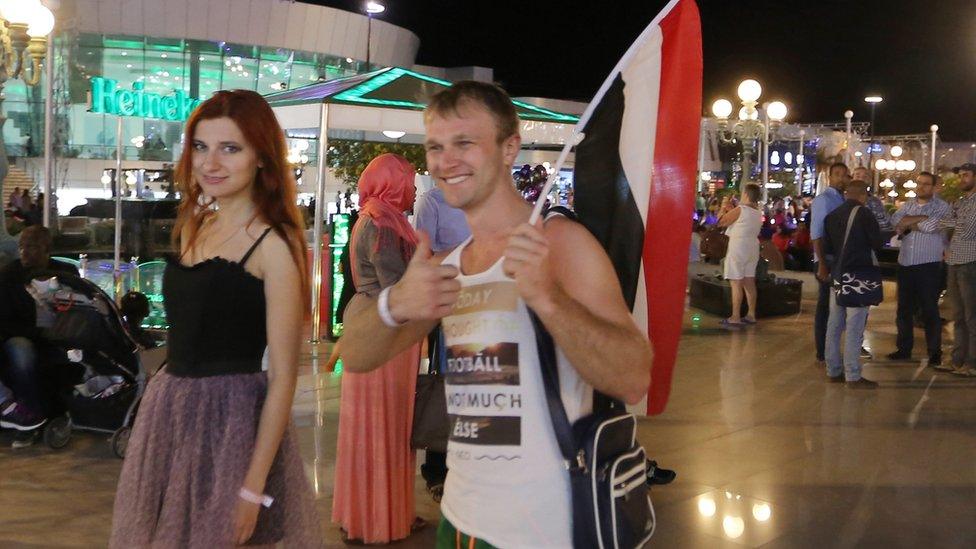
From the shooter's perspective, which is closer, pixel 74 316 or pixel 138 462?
pixel 138 462

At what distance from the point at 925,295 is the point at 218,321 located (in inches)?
366

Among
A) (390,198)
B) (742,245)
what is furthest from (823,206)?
(390,198)

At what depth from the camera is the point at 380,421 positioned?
15.6 feet

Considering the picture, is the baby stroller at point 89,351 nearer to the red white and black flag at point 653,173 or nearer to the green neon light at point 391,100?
the green neon light at point 391,100

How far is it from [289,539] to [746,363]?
839cm

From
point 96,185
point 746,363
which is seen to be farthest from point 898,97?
point 746,363

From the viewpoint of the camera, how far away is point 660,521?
5.36 m

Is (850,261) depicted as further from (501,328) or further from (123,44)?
(123,44)

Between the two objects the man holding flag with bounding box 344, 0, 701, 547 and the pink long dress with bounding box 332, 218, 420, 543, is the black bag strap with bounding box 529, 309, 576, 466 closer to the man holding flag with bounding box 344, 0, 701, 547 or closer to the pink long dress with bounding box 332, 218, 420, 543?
the man holding flag with bounding box 344, 0, 701, 547

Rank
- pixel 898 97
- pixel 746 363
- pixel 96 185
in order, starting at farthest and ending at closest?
1. pixel 898 97
2. pixel 96 185
3. pixel 746 363

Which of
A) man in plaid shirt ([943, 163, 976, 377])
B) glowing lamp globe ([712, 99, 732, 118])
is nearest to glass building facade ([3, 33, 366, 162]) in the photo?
glowing lamp globe ([712, 99, 732, 118])

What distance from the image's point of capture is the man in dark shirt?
29.3ft

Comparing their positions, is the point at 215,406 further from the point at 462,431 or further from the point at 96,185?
the point at 96,185

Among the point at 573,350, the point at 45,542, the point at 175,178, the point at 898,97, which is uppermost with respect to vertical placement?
the point at 898,97
